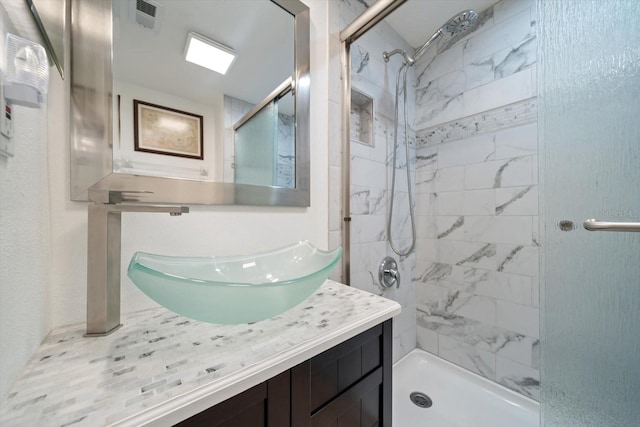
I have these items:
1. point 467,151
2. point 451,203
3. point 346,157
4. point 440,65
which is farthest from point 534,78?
point 346,157

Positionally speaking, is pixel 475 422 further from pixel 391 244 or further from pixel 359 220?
pixel 359 220

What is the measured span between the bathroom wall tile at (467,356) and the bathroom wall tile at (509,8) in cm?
194

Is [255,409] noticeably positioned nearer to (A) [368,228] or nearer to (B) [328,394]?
(B) [328,394]

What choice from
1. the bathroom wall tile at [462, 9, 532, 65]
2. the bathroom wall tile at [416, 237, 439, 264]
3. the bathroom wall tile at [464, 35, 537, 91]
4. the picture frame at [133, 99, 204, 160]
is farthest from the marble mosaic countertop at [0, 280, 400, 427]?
the bathroom wall tile at [462, 9, 532, 65]

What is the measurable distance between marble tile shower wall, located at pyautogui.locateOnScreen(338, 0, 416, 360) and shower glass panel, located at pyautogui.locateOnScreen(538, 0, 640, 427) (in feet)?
2.36

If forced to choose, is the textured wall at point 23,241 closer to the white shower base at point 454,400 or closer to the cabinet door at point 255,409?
the cabinet door at point 255,409

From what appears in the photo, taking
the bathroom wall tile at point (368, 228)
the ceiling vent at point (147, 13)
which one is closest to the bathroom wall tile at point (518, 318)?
the bathroom wall tile at point (368, 228)

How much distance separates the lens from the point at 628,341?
0.84 metres

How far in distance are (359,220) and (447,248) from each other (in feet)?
2.36

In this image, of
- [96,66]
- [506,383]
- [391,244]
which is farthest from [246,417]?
[506,383]

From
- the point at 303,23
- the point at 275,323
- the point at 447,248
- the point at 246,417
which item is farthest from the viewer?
the point at 447,248

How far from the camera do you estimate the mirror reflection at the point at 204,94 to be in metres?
0.67

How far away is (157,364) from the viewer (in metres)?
0.43

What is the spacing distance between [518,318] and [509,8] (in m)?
1.73
